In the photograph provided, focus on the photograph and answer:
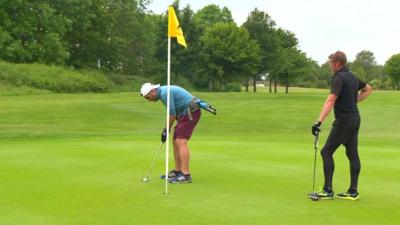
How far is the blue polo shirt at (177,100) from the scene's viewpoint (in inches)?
380

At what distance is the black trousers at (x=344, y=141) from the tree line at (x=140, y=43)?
55212 millimetres

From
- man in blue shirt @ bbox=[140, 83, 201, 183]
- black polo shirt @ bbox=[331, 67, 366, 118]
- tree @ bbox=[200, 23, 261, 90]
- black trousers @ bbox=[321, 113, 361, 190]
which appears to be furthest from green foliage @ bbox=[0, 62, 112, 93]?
black polo shirt @ bbox=[331, 67, 366, 118]

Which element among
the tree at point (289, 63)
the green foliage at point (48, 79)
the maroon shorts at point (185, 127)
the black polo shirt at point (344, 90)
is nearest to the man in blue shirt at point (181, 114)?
the maroon shorts at point (185, 127)

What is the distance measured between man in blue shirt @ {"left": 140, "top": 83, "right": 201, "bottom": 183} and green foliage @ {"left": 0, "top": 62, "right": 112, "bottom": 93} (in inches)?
1484

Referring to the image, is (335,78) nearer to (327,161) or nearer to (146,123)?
(327,161)

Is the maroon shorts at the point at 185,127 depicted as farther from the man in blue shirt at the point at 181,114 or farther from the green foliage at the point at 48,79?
the green foliage at the point at 48,79

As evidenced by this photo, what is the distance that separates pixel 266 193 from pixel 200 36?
68416 mm

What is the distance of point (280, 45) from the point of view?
8188cm

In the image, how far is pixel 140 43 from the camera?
88375 mm

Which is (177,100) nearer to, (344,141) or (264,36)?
(344,141)

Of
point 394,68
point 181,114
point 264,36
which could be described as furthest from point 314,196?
point 394,68

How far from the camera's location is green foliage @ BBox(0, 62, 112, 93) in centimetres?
4581

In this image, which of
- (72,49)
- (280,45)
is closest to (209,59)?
(280,45)

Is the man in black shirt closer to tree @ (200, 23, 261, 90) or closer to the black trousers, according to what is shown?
the black trousers
